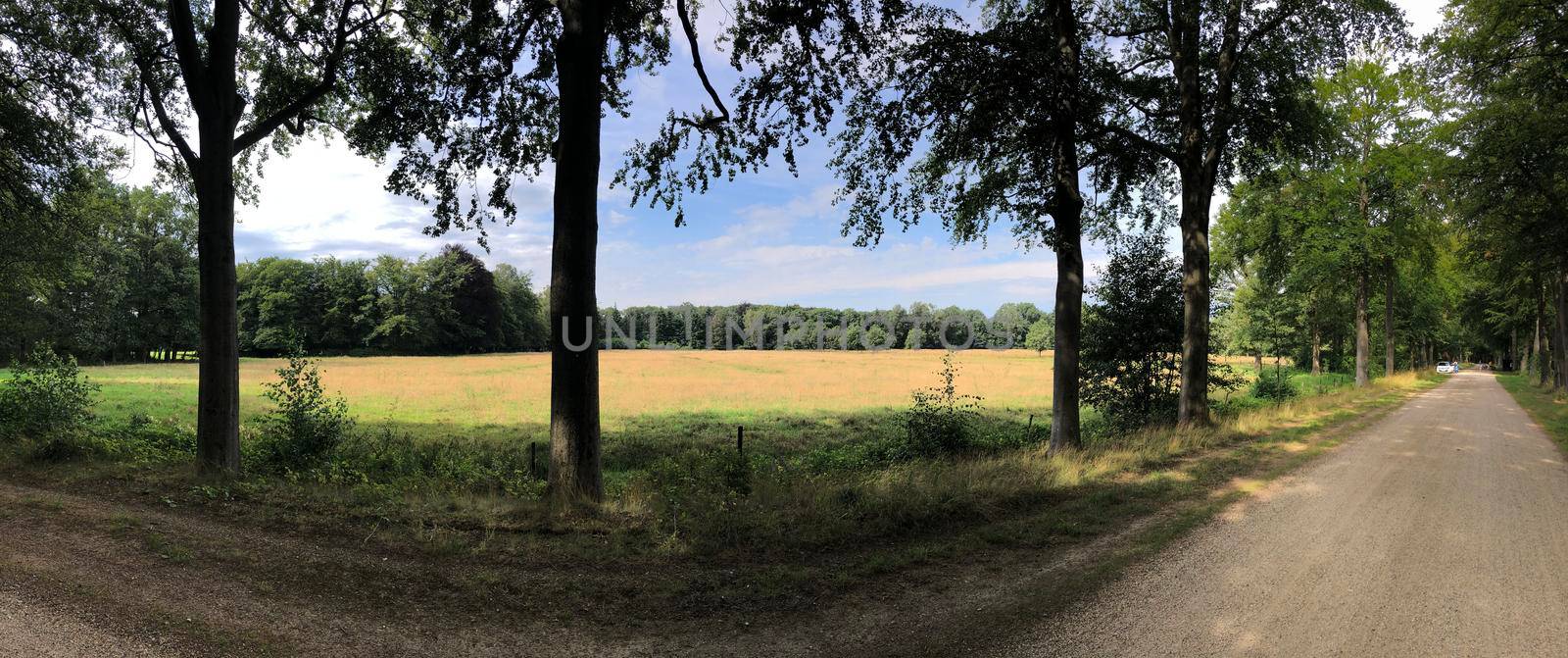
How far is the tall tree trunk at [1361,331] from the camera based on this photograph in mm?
28875

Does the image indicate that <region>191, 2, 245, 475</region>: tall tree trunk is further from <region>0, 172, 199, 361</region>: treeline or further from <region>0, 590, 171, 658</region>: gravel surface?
<region>0, 172, 199, 361</region>: treeline

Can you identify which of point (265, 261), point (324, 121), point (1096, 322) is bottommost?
point (1096, 322)

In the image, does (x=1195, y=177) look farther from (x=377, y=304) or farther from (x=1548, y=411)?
(x=377, y=304)

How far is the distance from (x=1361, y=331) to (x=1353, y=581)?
109 feet

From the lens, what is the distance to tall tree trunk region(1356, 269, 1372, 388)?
94.7 feet

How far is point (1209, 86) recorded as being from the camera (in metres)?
15.0

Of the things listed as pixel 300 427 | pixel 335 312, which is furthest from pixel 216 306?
pixel 335 312

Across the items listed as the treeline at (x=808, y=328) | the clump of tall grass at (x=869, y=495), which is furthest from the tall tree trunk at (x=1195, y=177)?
the treeline at (x=808, y=328)

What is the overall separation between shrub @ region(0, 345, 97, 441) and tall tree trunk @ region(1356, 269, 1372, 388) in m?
42.5

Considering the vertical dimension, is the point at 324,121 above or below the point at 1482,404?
above

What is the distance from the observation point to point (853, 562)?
541 cm

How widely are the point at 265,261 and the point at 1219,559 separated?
9884 centimetres

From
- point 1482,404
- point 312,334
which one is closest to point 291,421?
point 1482,404

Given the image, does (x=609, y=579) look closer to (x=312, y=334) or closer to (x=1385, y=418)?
(x=1385, y=418)
